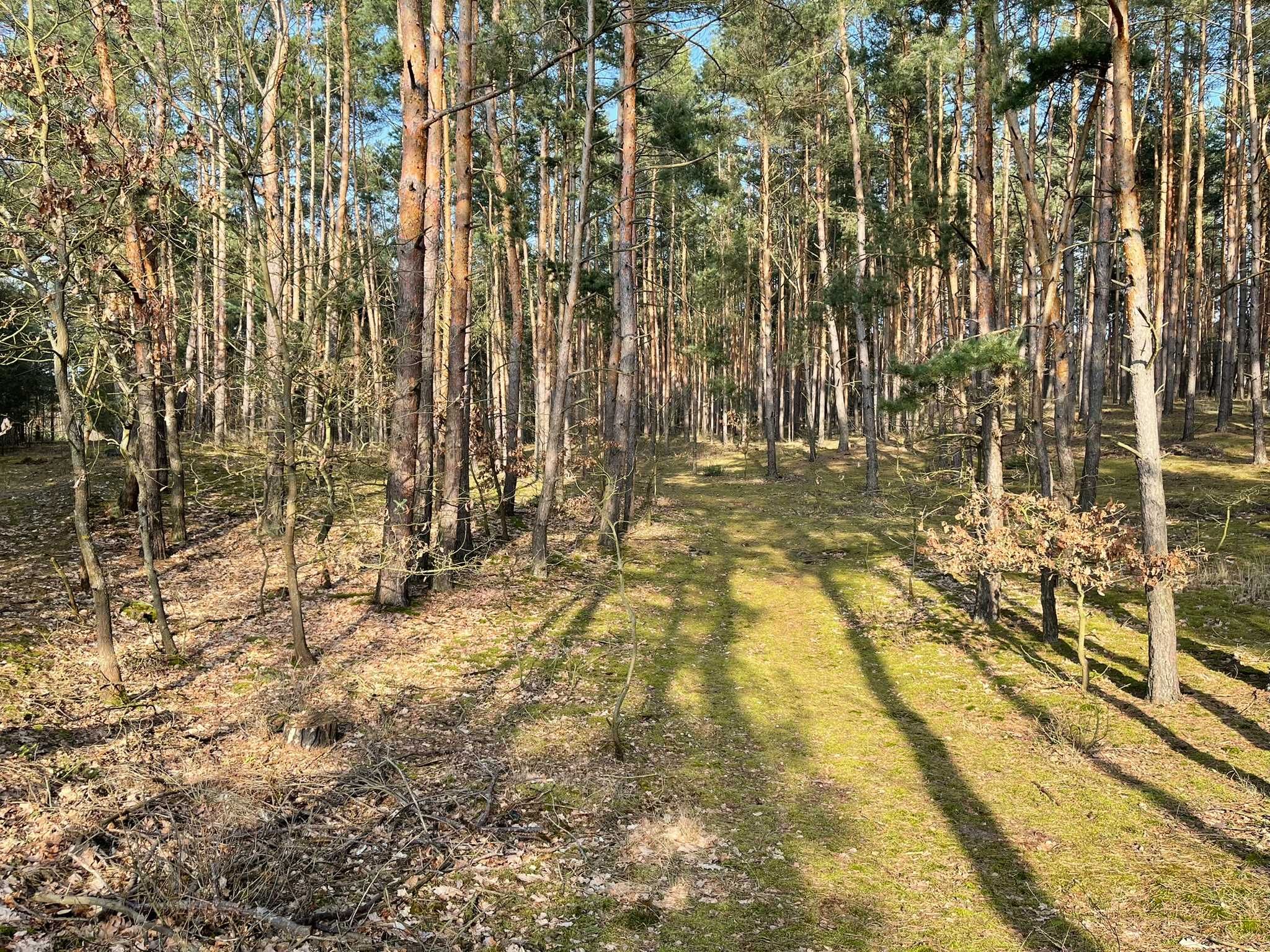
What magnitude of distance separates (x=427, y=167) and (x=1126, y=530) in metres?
11.2

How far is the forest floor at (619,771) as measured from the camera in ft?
15.7

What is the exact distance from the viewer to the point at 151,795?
554 centimetres

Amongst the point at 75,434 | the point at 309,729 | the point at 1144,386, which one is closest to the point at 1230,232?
the point at 1144,386

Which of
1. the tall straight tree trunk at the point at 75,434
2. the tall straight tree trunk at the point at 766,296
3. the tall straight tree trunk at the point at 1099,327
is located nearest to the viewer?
the tall straight tree trunk at the point at 75,434

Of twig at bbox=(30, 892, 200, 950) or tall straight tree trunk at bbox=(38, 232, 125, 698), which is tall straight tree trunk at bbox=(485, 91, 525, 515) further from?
twig at bbox=(30, 892, 200, 950)

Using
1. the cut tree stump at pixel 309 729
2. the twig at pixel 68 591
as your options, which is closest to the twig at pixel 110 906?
the cut tree stump at pixel 309 729

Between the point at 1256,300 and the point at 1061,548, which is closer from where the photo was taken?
the point at 1061,548

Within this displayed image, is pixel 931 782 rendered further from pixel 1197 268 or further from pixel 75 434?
pixel 1197 268

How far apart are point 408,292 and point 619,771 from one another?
6.94 meters

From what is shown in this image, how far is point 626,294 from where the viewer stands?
15.5 m

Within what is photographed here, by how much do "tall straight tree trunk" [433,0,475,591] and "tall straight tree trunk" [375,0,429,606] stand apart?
4.24 ft

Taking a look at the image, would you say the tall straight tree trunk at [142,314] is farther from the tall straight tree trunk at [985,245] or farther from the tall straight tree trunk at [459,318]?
the tall straight tree trunk at [985,245]

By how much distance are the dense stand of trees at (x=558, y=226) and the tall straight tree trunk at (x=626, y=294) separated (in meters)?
0.09

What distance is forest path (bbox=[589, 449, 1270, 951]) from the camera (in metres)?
5.13
